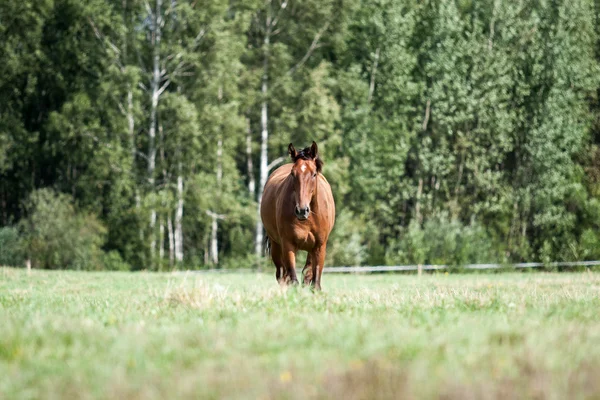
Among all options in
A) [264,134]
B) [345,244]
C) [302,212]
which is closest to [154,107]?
[264,134]

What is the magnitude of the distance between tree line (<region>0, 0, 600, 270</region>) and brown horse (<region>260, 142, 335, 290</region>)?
68.7 ft

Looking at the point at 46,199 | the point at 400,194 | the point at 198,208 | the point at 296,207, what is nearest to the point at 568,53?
the point at 400,194

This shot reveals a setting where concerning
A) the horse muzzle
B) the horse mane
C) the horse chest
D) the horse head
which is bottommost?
the horse chest

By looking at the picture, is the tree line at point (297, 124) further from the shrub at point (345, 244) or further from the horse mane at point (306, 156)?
the horse mane at point (306, 156)

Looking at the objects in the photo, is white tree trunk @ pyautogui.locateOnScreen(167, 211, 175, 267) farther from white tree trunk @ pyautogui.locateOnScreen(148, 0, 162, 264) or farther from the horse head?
the horse head

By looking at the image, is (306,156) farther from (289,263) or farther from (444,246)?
(444,246)

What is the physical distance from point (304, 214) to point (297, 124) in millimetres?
25997

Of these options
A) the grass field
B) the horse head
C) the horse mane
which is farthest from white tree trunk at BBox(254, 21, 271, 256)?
the grass field

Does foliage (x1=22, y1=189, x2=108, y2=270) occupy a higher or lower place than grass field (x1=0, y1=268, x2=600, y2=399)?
higher

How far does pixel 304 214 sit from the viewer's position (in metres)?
11.1

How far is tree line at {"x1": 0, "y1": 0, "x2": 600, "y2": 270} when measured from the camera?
33.4m

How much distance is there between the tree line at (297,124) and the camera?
33.4 m

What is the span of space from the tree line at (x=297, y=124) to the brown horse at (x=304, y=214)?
20.9m

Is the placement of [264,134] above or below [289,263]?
above
